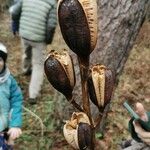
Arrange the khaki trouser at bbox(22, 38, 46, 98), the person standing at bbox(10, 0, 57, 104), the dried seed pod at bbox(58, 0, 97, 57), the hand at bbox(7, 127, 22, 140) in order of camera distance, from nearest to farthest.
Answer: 1. the dried seed pod at bbox(58, 0, 97, 57)
2. the hand at bbox(7, 127, 22, 140)
3. the person standing at bbox(10, 0, 57, 104)
4. the khaki trouser at bbox(22, 38, 46, 98)

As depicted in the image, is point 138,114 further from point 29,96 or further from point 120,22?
Result: point 29,96

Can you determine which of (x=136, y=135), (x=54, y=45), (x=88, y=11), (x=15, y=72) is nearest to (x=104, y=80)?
(x=88, y=11)

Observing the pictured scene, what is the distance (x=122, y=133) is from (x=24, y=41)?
1.59m

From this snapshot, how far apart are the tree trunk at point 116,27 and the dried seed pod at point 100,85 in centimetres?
260

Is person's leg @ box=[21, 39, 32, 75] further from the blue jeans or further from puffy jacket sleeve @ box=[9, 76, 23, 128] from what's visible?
the blue jeans

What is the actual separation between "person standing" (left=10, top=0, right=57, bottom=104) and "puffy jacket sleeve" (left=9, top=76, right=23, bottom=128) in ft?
5.07

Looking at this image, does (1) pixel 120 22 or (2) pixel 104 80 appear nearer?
(2) pixel 104 80

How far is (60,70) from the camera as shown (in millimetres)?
1217

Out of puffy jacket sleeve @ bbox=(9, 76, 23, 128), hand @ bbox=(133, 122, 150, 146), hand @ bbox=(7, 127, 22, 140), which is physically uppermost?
hand @ bbox=(133, 122, 150, 146)

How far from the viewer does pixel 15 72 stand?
21.8ft

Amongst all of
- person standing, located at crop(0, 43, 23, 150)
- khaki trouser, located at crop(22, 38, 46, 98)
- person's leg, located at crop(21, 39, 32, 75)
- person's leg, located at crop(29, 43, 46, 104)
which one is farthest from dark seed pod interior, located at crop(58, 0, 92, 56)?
person's leg, located at crop(21, 39, 32, 75)

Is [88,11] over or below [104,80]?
over

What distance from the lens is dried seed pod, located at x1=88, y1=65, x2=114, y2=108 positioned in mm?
1258

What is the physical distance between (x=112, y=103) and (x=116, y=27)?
1.79 meters
